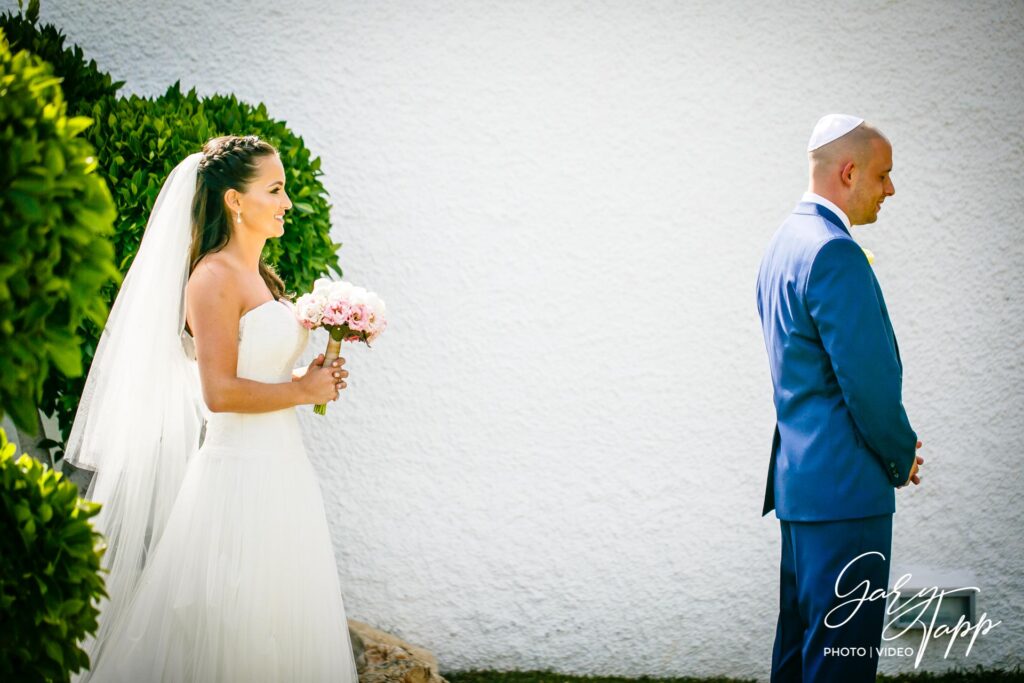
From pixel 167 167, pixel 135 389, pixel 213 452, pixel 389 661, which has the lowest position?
pixel 389 661

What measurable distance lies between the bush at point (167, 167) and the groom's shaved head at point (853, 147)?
2296mm

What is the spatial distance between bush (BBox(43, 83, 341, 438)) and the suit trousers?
252 centimetres

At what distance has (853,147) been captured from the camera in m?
3.37

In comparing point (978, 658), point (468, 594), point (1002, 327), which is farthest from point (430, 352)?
point (978, 658)

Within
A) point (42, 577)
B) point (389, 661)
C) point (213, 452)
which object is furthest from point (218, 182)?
point (389, 661)

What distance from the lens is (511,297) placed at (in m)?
4.89

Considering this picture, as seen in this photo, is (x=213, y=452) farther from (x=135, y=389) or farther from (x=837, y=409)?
(x=837, y=409)

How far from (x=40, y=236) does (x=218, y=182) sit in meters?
1.45

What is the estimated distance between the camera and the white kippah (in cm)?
337

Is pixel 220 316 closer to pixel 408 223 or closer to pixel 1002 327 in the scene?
pixel 408 223

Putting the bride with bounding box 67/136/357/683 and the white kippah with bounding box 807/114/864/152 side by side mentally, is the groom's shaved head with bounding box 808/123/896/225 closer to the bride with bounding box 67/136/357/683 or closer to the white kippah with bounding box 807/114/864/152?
the white kippah with bounding box 807/114/864/152

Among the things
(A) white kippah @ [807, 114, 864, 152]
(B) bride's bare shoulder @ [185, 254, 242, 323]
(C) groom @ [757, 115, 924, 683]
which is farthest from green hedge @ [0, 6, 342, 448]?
(A) white kippah @ [807, 114, 864, 152]

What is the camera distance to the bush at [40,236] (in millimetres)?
1960

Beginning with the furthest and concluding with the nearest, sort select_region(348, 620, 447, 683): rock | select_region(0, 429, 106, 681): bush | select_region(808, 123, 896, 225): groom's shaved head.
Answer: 1. select_region(348, 620, 447, 683): rock
2. select_region(808, 123, 896, 225): groom's shaved head
3. select_region(0, 429, 106, 681): bush
